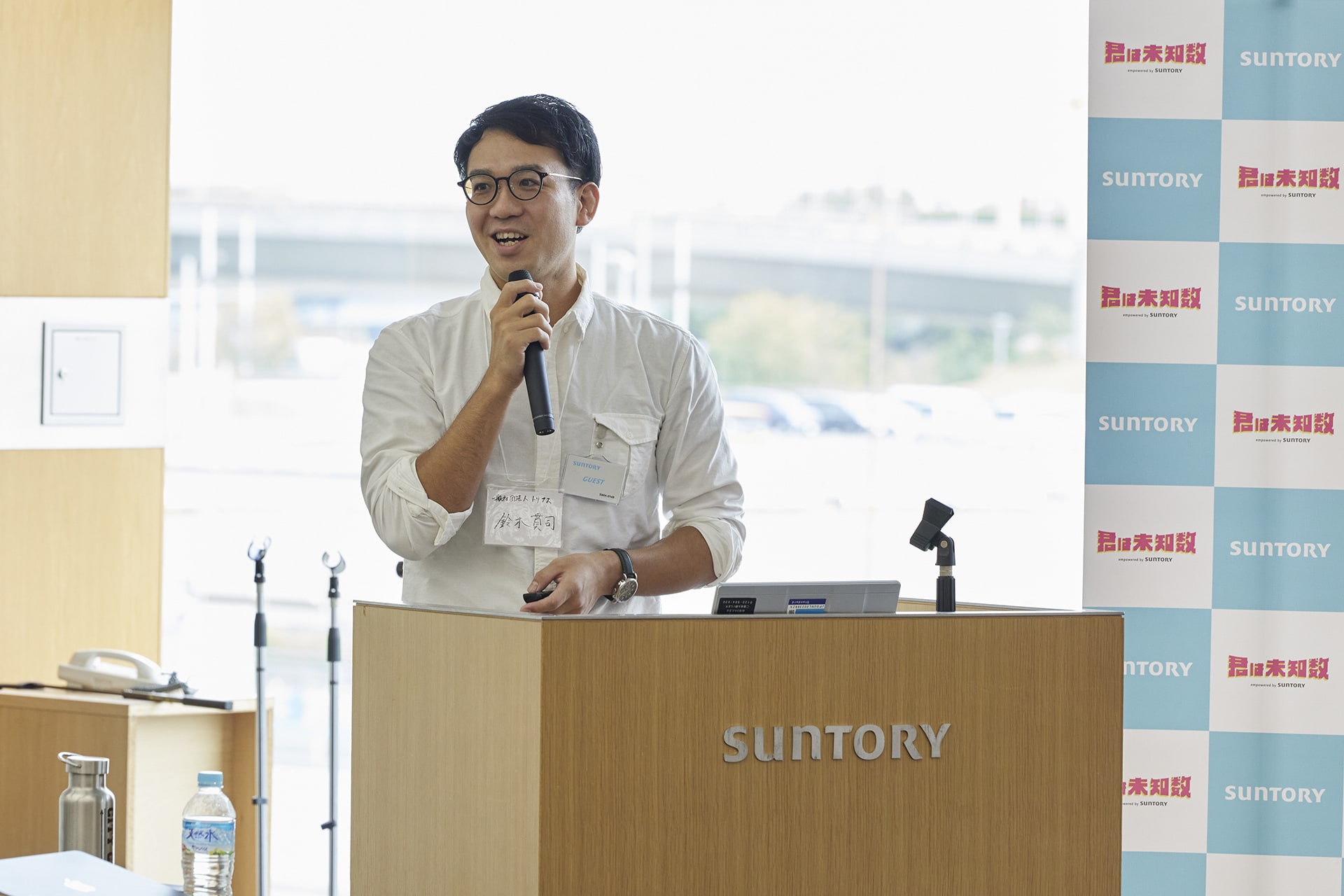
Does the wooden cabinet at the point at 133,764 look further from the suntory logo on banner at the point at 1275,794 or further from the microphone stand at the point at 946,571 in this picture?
the suntory logo on banner at the point at 1275,794

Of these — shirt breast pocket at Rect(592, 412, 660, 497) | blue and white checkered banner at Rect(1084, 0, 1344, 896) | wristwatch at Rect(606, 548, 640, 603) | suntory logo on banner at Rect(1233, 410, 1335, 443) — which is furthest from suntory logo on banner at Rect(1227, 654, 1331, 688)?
wristwatch at Rect(606, 548, 640, 603)

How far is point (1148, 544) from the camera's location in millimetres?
3141

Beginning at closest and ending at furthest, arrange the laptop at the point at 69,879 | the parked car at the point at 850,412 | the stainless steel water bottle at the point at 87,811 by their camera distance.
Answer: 1. the laptop at the point at 69,879
2. the stainless steel water bottle at the point at 87,811
3. the parked car at the point at 850,412

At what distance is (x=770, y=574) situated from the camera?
5.84 metres

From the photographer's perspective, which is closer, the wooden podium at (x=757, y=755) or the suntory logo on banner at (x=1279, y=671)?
the wooden podium at (x=757, y=755)

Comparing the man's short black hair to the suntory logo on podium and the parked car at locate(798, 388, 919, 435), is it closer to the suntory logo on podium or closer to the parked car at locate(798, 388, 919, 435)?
the suntory logo on podium

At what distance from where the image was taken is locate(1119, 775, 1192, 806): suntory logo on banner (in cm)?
312

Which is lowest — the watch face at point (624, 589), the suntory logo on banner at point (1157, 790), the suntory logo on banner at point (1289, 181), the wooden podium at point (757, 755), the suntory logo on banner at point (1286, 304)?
the suntory logo on banner at point (1157, 790)

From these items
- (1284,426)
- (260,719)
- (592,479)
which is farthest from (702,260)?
(592,479)

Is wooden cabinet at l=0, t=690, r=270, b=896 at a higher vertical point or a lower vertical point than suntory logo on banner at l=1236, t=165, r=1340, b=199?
lower

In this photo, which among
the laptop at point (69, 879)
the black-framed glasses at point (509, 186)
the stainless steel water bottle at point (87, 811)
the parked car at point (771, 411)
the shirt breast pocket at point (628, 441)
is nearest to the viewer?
the laptop at point (69, 879)

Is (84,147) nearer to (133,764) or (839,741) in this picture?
(133,764)

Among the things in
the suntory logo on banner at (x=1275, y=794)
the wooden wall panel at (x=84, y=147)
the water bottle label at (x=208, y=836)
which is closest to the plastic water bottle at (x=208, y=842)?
the water bottle label at (x=208, y=836)

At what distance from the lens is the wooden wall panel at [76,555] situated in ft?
9.80
